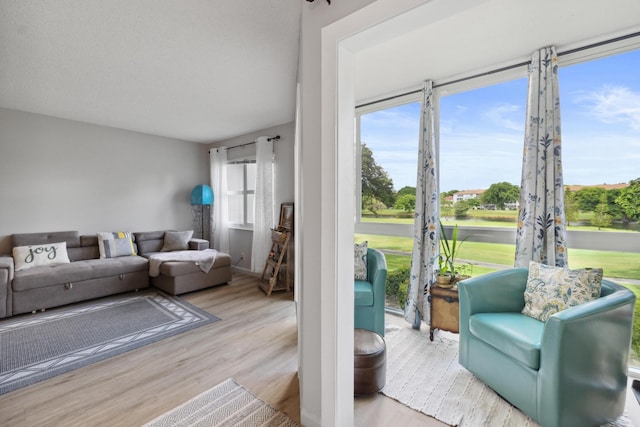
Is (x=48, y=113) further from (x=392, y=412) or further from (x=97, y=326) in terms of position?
(x=392, y=412)

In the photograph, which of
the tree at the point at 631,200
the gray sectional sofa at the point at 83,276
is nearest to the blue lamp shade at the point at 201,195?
the gray sectional sofa at the point at 83,276

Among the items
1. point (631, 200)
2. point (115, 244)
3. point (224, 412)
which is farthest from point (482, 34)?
point (115, 244)

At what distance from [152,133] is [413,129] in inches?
170

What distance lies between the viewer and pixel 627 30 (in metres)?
1.98

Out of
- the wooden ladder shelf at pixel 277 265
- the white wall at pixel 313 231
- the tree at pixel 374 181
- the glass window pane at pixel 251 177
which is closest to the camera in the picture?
the white wall at pixel 313 231

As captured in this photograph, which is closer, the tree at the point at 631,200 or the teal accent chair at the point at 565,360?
the teal accent chair at the point at 565,360

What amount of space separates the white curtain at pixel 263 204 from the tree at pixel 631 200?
3.88 meters

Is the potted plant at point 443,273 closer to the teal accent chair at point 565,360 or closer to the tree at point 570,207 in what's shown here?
the teal accent chair at point 565,360

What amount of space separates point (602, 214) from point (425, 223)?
4.26 feet

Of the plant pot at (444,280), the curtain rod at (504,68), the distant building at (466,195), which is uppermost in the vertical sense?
the curtain rod at (504,68)

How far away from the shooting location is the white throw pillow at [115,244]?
13.7 ft

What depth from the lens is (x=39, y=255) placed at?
357cm

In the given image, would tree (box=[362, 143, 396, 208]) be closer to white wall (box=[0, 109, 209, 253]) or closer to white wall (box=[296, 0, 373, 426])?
white wall (box=[296, 0, 373, 426])

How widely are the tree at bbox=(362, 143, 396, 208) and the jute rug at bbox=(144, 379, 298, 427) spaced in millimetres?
Answer: 2359
